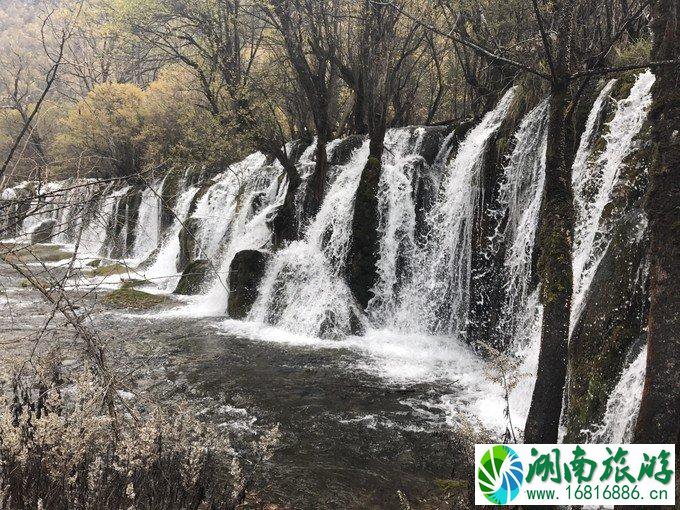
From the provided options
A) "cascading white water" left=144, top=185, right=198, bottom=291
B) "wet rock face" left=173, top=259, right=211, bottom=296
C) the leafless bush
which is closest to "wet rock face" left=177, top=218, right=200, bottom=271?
"cascading white water" left=144, top=185, right=198, bottom=291

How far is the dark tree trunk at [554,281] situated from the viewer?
3170 mm

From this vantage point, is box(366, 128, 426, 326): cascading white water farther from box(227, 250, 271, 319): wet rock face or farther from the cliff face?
box(227, 250, 271, 319): wet rock face

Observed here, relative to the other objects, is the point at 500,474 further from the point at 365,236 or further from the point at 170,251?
the point at 170,251

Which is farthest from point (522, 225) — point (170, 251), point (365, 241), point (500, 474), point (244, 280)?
point (170, 251)

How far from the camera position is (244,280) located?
11320 millimetres

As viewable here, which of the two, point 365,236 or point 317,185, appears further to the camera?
point 317,185

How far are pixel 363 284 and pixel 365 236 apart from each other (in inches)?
45.9

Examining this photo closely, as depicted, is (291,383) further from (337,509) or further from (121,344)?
(121,344)

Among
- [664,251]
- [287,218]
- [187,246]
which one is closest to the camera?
[664,251]

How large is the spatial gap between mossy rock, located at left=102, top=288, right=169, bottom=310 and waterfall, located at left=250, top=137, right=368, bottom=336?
3.03 meters

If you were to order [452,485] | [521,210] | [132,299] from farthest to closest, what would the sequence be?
[132,299] → [521,210] → [452,485]

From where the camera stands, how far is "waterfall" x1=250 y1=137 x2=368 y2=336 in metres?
10.2

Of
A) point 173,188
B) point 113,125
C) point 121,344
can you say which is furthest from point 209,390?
point 113,125

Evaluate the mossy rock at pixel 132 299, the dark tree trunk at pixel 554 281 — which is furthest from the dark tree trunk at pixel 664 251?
the mossy rock at pixel 132 299
